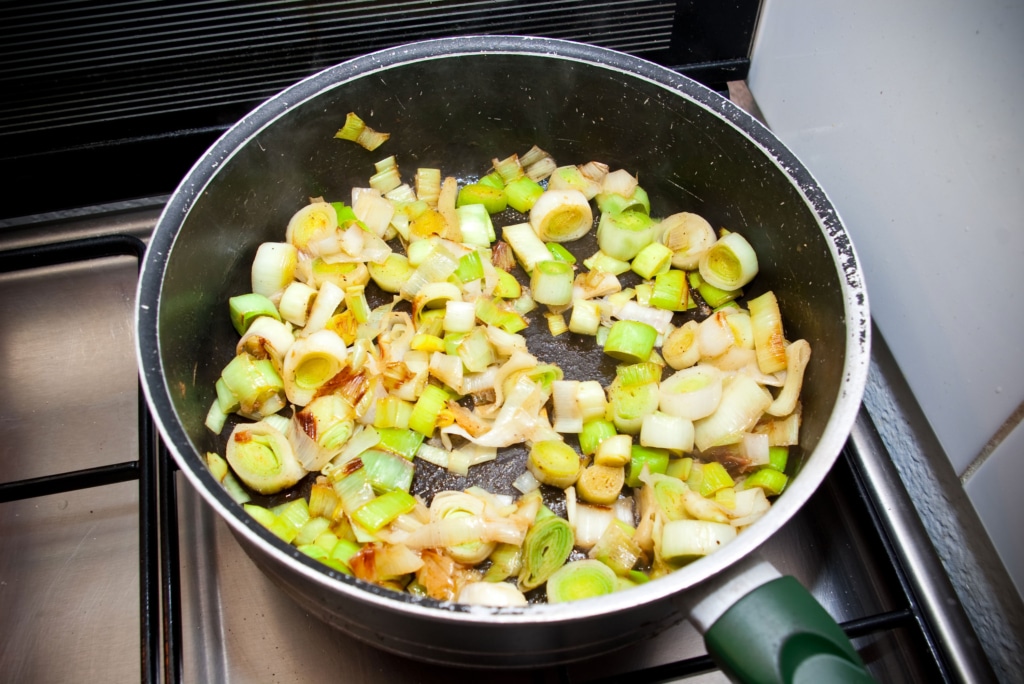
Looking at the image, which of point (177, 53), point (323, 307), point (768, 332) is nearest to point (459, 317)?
point (323, 307)

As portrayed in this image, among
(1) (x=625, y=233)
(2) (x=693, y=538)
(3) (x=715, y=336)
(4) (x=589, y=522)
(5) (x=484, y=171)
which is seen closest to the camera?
(2) (x=693, y=538)

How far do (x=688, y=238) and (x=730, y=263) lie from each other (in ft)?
0.26

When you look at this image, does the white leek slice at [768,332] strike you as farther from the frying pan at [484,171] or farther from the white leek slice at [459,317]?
the white leek slice at [459,317]

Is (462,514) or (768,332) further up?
(768,332)

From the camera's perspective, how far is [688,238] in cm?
110

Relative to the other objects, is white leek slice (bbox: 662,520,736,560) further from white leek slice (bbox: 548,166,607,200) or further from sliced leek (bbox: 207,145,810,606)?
white leek slice (bbox: 548,166,607,200)

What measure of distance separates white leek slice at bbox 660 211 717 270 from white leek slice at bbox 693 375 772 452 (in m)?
0.22

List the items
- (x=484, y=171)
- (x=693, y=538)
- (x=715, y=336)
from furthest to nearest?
(x=484, y=171), (x=715, y=336), (x=693, y=538)

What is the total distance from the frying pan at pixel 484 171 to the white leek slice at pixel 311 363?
0.36 feet

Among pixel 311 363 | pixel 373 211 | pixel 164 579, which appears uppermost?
pixel 373 211

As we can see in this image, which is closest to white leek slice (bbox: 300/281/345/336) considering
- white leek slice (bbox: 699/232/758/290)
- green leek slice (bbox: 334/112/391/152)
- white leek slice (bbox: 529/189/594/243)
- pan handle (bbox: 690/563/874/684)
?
green leek slice (bbox: 334/112/391/152)

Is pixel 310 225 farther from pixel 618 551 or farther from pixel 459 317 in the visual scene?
pixel 618 551

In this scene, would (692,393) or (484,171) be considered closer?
(692,393)

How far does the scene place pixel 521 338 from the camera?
1035mm
